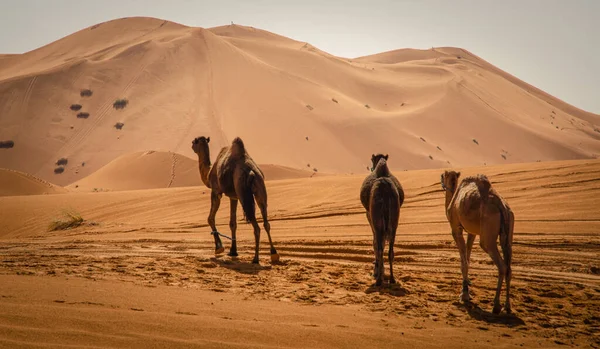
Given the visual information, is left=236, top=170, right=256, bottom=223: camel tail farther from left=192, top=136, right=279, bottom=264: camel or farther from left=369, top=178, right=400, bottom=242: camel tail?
left=369, top=178, right=400, bottom=242: camel tail

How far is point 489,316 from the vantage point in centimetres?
680

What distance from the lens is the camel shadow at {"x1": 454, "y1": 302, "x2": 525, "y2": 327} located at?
6.55 m

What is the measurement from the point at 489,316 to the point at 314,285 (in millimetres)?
2604

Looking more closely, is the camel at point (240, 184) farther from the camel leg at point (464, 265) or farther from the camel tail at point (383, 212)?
the camel leg at point (464, 265)

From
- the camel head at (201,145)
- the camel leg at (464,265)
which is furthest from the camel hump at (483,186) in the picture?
the camel head at (201,145)

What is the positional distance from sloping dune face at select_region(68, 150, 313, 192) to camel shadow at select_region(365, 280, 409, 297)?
2438 centimetres

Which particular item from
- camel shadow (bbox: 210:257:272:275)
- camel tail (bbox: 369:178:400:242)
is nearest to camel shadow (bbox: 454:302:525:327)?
camel tail (bbox: 369:178:400:242)

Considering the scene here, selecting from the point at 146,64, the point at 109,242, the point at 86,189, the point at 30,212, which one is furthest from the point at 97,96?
the point at 109,242

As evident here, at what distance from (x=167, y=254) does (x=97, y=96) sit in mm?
50179

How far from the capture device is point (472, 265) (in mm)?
9758

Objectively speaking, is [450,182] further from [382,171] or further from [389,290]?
[389,290]

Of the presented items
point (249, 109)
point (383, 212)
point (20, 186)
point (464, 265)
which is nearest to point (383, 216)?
point (383, 212)

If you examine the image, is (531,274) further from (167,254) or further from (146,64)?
(146,64)

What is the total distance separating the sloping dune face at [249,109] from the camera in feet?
163
